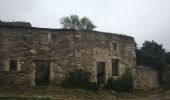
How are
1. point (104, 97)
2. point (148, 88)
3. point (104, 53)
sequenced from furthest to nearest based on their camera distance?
point (148, 88), point (104, 53), point (104, 97)

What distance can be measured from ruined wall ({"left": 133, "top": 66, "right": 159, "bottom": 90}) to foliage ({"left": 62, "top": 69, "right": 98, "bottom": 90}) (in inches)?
178

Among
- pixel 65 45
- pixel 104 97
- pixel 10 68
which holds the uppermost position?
pixel 65 45

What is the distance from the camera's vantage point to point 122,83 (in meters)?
22.9

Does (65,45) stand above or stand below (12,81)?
above

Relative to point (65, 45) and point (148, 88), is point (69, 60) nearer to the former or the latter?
point (65, 45)

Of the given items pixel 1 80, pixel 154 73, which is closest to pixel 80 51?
pixel 1 80

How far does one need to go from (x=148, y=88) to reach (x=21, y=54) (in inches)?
453

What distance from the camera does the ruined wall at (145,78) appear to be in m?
24.5

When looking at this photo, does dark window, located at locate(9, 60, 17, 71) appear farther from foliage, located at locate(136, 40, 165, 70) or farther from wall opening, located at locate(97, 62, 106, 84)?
foliage, located at locate(136, 40, 165, 70)

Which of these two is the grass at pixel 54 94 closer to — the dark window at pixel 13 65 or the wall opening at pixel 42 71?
the dark window at pixel 13 65

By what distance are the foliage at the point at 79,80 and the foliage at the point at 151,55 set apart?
1100cm

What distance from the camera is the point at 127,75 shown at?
77.6 ft

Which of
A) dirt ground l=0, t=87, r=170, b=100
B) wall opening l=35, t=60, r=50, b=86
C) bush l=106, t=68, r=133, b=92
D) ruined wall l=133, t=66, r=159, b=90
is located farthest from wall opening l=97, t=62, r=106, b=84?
wall opening l=35, t=60, r=50, b=86

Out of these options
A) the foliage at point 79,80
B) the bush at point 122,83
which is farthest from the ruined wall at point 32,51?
the bush at point 122,83
